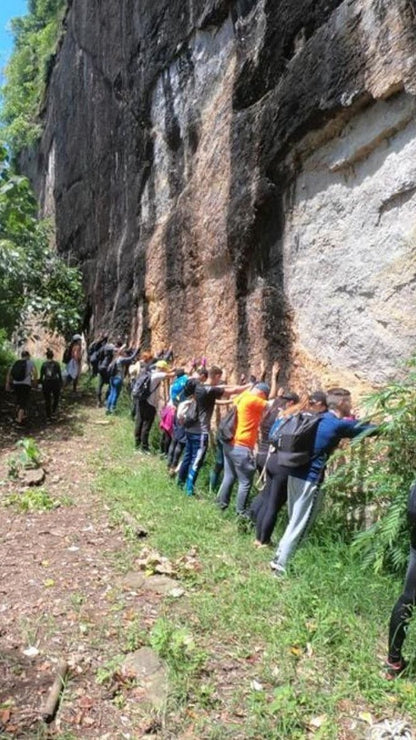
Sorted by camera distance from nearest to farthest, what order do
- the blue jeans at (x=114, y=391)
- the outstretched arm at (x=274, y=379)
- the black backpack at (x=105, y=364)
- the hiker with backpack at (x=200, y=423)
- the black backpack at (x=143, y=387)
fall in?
the hiker with backpack at (x=200, y=423), the outstretched arm at (x=274, y=379), the black backpack at (x=143, y=387), the blue jeans at (x=114, y=391), the black backpack at (x=105, y=364)

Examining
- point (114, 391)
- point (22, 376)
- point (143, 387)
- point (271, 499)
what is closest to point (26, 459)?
point (143, 387)

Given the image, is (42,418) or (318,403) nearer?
(318,403)

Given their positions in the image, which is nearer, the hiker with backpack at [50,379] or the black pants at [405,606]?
the black pants at [405,606]

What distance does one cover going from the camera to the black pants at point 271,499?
529cm

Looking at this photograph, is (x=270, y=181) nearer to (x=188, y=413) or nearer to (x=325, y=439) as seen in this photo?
(x=188, y=413)

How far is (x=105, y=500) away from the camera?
7.27 metres

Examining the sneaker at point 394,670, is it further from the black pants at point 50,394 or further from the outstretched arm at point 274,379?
the black pants at point 50,394

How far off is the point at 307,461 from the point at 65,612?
7.53ft

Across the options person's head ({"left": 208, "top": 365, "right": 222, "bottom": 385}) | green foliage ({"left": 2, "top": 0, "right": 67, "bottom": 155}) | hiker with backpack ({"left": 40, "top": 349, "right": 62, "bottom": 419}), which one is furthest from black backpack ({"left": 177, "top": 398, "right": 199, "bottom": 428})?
green foliage ({"left": 2, "top": 0, "right": 67, "bottom": 155})

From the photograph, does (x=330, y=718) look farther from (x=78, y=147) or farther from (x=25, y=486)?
(x=78, y=147)

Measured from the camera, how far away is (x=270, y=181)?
26.2 feet

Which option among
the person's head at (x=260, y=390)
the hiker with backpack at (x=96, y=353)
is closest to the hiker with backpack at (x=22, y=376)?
the hiker with backpack at (x=96, y=353)

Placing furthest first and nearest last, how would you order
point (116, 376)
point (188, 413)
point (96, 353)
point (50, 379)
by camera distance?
point (96, 353)
point (116, 376)
point (50, 379)
point (188, 413)

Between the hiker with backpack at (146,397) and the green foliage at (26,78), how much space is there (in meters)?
19.9
